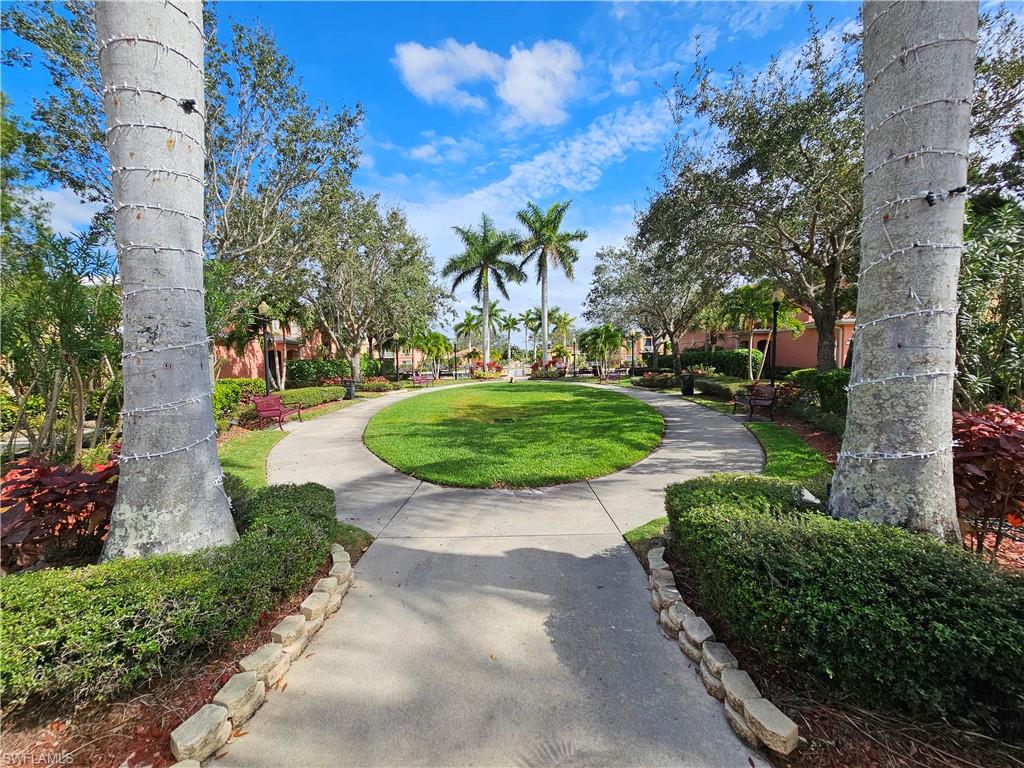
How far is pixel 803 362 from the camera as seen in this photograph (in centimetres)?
2259

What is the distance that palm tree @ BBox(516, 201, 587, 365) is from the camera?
29859 mm

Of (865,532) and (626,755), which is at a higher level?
(865,532)

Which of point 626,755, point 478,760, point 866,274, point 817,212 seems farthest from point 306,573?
point 817,212

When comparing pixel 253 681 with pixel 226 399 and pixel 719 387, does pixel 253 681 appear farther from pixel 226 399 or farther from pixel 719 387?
pixel 719 387

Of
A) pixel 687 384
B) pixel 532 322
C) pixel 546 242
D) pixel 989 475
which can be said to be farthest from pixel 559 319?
pixel 989 475

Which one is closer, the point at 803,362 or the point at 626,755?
the point at 626,755

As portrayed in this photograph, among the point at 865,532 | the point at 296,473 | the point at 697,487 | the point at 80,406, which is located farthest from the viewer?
the point at 296,473

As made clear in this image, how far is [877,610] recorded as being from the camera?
5.56 ft

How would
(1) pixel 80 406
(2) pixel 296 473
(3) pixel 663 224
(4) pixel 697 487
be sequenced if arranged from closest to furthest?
(4) pixel 697 487 < (1) pixel 80 406 < (2) pixel 296 473 < (3) pixel 663 224

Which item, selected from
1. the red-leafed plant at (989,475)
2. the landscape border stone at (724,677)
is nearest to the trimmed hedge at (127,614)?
the landscape border stone at (724,677)

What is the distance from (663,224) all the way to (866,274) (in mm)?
8155

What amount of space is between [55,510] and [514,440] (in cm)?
615

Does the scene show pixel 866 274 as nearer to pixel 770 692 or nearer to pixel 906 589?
pixel 906 589

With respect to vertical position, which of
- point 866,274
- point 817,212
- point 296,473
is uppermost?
point 817,212
